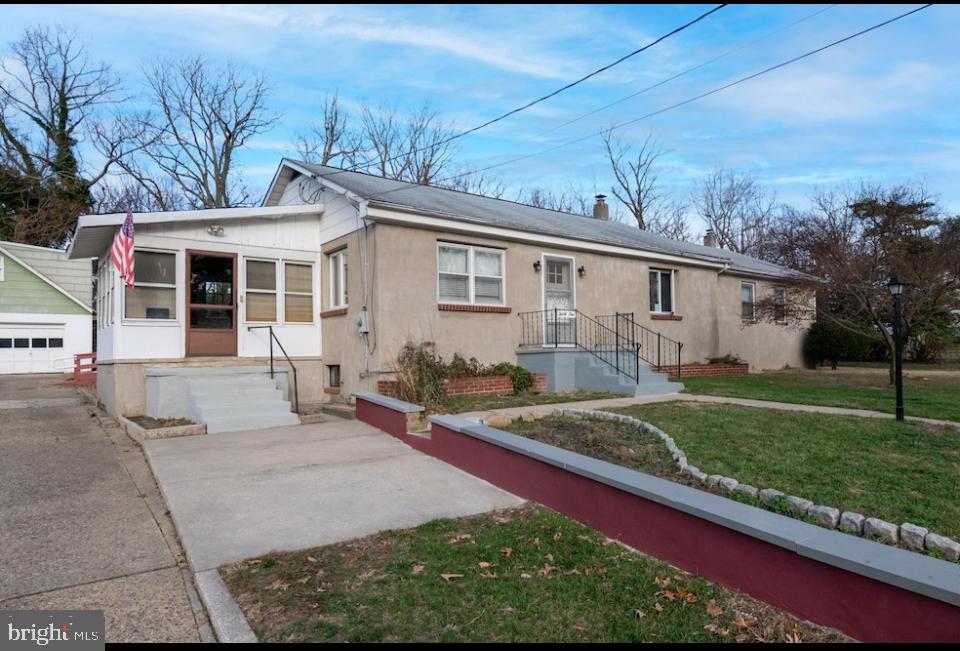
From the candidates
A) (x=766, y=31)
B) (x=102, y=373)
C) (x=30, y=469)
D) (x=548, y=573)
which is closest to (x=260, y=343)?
(x=102, y=373)

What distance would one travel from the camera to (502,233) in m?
11.7

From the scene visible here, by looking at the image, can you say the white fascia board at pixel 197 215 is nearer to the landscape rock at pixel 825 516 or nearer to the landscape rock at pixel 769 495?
the landscape rock at pixel 769 495

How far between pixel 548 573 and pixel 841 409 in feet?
22.6

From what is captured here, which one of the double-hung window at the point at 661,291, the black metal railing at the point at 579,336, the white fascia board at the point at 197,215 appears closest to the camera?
the white fascia board at the point at 197,215

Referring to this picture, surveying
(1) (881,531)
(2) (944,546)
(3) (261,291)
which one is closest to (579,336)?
(3) (261,291)

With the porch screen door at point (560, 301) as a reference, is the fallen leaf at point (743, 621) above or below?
below

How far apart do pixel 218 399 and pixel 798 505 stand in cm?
807

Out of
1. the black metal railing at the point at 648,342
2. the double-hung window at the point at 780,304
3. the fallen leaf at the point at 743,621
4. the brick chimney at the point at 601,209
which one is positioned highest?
the brick chimney at the point at 601,209

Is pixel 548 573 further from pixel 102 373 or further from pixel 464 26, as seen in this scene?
pixel 102 373

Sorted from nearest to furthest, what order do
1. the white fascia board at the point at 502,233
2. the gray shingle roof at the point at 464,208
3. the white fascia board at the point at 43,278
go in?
the white fascia board at the point at 502,233, the gray shingle roof at the point at 464,208, the white fascia board at the point at 43,278

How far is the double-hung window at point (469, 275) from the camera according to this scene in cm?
1121

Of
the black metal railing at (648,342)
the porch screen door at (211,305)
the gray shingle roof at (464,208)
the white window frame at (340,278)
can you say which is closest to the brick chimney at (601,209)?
the gray shingle roof at (464,208)

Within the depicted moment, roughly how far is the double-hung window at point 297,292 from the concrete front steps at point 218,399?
1898 mm

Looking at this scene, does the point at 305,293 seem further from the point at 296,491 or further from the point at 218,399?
the point at 296,491
